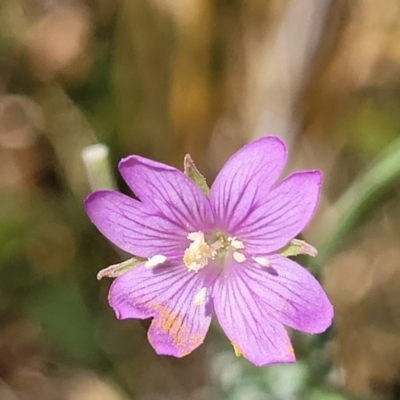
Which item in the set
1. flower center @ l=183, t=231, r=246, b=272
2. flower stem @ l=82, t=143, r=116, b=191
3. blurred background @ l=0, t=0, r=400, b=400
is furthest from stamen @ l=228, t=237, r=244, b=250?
blurred background @ l=0, t=0, r=400, b=400

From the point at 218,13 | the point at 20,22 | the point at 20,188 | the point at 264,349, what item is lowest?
the point at 20,188

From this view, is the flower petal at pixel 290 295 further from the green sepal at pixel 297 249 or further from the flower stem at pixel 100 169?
the flower stem at pixel 100 169


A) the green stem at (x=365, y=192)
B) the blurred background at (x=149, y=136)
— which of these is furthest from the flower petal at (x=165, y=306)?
the blurred background at (x=149, y=136)

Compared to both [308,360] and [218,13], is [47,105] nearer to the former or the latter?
[218,13]

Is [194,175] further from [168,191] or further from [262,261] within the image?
[262,261]

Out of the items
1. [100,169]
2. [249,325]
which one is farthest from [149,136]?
[249,325]

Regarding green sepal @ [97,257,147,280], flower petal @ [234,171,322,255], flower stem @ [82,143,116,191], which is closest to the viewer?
flower petal @ [234,171,322,255]

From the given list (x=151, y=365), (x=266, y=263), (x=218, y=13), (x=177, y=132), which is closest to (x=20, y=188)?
(x=177, y=132)

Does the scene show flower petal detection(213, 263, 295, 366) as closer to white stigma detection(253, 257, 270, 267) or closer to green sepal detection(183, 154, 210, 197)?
white stigma detection(253, 257, 270, 267)
